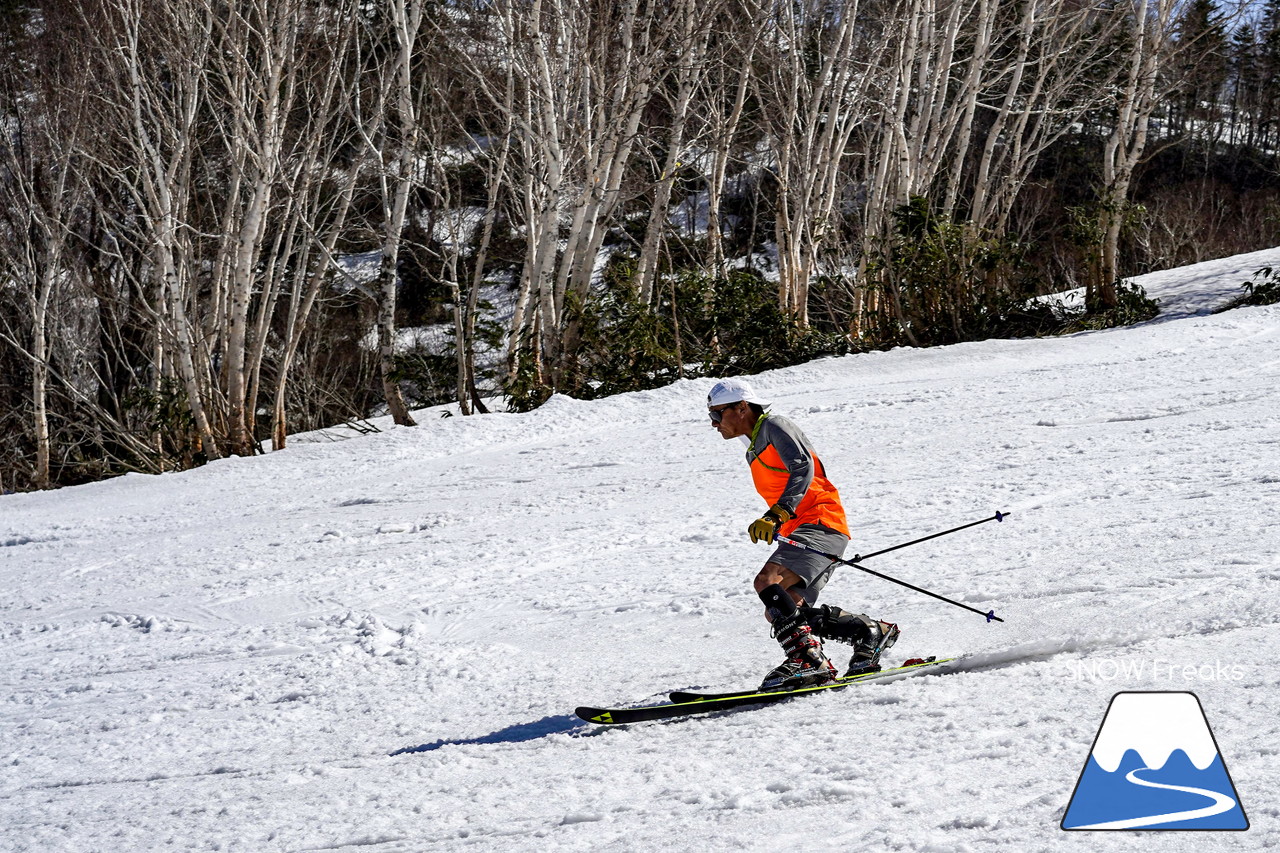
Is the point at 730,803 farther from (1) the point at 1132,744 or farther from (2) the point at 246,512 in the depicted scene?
(2) the point at 246,512

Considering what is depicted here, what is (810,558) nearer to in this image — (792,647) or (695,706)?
(792,647)

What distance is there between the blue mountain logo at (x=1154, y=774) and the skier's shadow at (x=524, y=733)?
6.44 feet

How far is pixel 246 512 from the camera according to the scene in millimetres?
9406

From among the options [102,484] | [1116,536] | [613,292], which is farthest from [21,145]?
[1116,536]

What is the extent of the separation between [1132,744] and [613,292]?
35.7 ft

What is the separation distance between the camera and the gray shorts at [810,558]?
466cm

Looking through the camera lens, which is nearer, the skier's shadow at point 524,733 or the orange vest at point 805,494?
the skier's shadow at point 524,733

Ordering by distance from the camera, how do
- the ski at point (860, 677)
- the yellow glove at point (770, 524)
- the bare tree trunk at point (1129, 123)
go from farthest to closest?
the bare tree trunk at point (1129, 123) < the ski at point (860, 677) < the yellow glove at point (770, 524)

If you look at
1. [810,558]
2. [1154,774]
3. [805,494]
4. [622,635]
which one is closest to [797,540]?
[810,558]

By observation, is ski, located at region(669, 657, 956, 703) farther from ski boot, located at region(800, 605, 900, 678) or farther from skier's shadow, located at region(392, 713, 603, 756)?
skier's shadow, located at region(392, 713, 603, 756)

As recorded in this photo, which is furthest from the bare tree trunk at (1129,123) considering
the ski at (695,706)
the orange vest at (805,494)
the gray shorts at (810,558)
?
the ski at (695,706)

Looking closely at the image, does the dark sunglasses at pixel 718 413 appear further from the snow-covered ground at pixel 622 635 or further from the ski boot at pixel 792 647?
the snow-covered ground at pixel 622 635

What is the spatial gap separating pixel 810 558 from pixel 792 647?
0.40 meters

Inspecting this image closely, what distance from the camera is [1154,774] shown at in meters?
3.43
